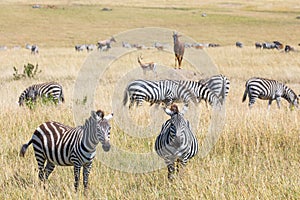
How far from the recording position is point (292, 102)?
14.1m

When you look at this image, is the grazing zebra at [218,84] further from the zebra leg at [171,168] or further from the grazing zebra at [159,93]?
the zebra leg at [171,168]

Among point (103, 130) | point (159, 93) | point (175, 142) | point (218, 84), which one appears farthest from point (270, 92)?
point (103, 130)

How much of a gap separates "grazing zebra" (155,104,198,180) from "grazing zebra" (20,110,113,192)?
838mm

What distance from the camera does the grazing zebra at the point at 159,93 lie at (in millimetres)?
12898

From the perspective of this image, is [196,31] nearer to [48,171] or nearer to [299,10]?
[299,10]

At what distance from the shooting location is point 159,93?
513 inches

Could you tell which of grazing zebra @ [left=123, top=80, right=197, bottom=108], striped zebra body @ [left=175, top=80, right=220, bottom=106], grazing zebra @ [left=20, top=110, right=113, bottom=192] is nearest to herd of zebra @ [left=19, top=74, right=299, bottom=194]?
grazing zebra @ [left=20, top=110, right=113, bottom=192]

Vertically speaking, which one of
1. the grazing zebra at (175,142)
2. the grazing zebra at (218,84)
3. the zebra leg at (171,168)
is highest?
the grazing zebra at (218,84)

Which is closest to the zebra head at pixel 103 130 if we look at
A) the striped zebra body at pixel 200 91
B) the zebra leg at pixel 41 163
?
the zebra leg at pixel 41 163

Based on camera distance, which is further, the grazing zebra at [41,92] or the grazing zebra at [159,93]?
the grazing zebra at [159,93]

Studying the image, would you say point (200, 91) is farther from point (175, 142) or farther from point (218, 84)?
point (175, 142)

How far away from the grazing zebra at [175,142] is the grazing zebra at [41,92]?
21.0 ft

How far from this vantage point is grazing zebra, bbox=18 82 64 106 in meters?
12.1

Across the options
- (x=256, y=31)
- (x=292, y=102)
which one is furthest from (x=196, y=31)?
(x=292, y=102)
